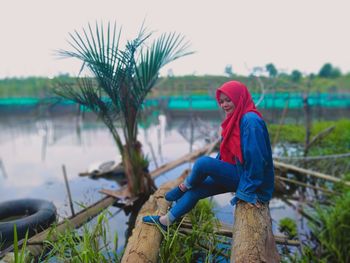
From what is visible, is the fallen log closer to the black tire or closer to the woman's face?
the woman's face

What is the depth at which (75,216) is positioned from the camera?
4113 mm

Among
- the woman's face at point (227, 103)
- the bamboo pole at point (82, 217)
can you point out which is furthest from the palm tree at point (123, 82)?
the woman's face at point (227, 103)

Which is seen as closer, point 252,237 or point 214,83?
point 252,237

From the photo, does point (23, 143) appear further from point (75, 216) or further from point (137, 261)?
point (137, 261)

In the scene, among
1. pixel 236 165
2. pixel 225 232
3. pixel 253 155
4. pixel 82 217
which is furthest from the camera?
pixel 82 217

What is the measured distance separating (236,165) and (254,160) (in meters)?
0.35

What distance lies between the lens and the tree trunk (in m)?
1.93

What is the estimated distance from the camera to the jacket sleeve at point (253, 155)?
7.29ft

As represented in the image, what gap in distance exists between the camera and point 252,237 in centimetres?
206

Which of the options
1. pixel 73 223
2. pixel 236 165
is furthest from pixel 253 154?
Answer: pixel 73 223

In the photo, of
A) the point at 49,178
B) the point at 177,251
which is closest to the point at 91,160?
the point at 49,178

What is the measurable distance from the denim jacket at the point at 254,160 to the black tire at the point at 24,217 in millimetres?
2440

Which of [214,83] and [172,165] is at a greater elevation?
[214,83]

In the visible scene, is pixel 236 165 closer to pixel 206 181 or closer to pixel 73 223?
pixel 206 181
